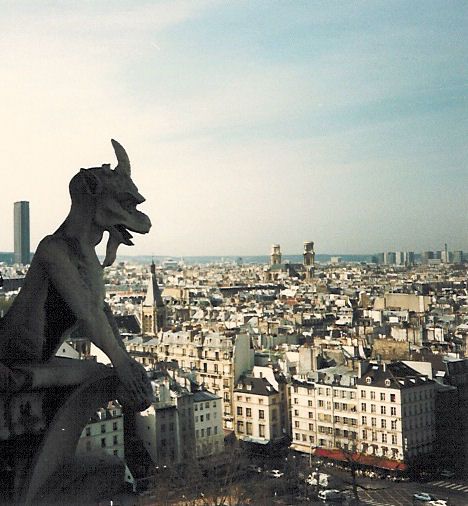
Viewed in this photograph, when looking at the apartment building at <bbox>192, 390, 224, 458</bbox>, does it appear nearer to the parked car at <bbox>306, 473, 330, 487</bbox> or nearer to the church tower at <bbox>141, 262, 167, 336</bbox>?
the parked car at <bbox>306, 473, 330, 487</bbox>

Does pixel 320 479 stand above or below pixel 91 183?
below

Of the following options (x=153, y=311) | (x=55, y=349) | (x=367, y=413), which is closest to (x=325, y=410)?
(x=367, y=413)

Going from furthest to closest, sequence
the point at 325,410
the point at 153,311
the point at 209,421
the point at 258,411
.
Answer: the point at 153,311
the point at 258,411
the point at 325,410
the point at 209,421

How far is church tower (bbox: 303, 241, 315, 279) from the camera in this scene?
11992 millimetres

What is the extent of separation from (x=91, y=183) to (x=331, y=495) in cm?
441

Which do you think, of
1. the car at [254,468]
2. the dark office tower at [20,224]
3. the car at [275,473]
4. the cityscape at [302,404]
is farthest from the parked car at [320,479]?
the dark office tower at [20,224]

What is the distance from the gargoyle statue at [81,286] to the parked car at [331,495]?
4.17 m

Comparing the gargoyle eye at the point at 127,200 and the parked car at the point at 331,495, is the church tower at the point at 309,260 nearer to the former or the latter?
the parked car at the point at 331,495

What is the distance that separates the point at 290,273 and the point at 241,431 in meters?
10.1

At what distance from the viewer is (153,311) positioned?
10914mm

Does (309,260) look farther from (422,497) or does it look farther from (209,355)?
(422,497)

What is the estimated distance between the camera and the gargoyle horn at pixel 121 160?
780 millimetres

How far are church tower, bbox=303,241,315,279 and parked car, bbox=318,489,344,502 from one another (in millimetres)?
6369

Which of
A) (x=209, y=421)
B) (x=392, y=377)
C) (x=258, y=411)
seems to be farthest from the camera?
(x=258, y=411)
